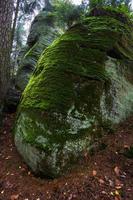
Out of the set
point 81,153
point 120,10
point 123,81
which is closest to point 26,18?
point 120,10

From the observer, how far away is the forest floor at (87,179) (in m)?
3.85

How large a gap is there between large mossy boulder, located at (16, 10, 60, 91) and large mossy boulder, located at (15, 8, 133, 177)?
2780mm

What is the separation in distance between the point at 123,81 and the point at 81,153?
6.86ft

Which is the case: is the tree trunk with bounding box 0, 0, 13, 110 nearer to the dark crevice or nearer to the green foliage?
the dark crevice

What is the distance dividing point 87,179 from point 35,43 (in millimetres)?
8591

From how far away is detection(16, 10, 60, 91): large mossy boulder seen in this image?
8636 millimetres

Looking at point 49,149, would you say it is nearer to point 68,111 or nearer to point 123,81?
point 68,111

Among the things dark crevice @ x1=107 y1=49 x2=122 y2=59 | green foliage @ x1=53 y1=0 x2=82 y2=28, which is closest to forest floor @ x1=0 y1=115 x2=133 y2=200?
dark crevice @ x1=107 y1=49 x2=122 y2=59

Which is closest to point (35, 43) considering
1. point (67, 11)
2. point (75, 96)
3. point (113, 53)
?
point (67, 11)

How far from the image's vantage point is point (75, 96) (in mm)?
4746

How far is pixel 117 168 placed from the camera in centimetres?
431

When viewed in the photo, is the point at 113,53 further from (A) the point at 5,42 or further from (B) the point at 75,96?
(A) the point at 5,42

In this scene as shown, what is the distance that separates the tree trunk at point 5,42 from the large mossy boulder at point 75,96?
930 mm

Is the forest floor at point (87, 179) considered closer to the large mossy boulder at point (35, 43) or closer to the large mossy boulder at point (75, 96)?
the large mossy boulder at point (75, 96)
